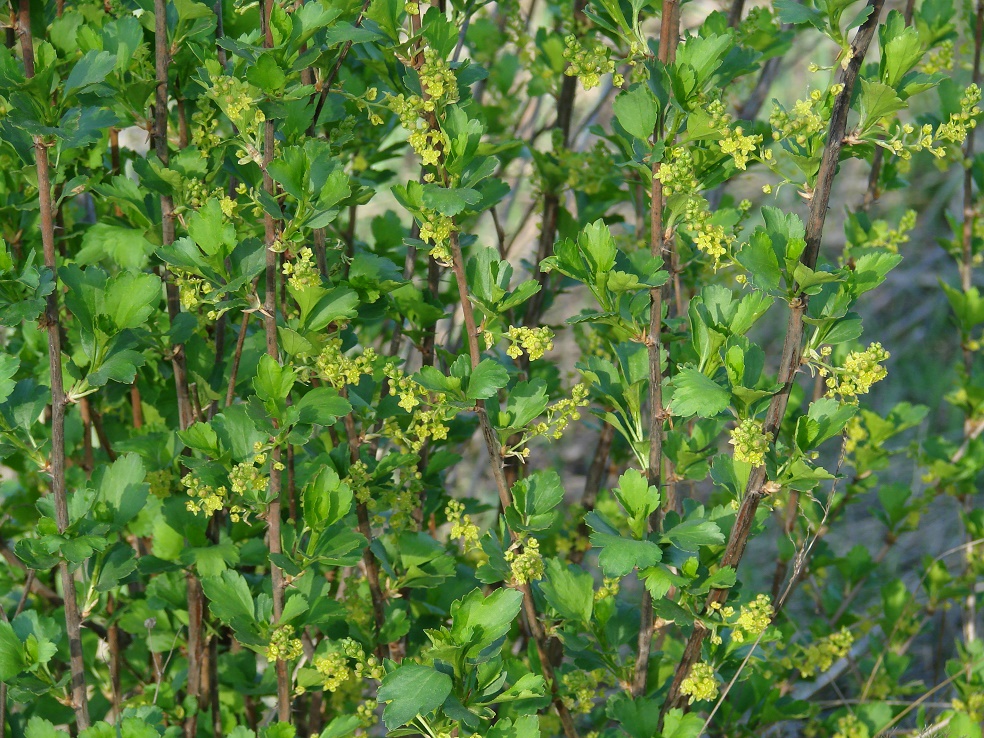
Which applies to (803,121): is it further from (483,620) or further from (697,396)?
(483,620)

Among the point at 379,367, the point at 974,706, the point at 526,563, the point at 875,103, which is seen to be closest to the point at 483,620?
the point at 526,563

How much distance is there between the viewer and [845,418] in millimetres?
1052

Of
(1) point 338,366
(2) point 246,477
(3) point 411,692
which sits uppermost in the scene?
(1) point 338,366

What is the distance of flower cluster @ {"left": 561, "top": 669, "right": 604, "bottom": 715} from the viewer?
124 centimetres

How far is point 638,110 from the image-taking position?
1.04 meters

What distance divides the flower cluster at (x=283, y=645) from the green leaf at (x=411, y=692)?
173mm

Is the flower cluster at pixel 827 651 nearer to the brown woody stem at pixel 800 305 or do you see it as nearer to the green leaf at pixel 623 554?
the brown woody stem at pixel 800 305

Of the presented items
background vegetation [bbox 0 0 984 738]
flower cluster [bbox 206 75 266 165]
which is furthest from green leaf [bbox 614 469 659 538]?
flower cluster [bbox 206 75 266 165]

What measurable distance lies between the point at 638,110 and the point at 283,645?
709 millimetres

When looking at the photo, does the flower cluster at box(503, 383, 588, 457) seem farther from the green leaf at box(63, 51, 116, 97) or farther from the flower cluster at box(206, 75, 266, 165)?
the green leaf at box(63, 51, 116, 97)

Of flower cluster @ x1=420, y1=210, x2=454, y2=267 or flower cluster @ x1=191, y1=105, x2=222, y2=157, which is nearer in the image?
flower cluster @ x1=420, y1=210, x2=454, y2=267

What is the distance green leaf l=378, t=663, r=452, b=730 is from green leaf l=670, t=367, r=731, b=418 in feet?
1.18

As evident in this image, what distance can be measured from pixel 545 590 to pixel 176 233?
69cm

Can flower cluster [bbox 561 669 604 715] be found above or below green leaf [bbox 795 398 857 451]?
below
